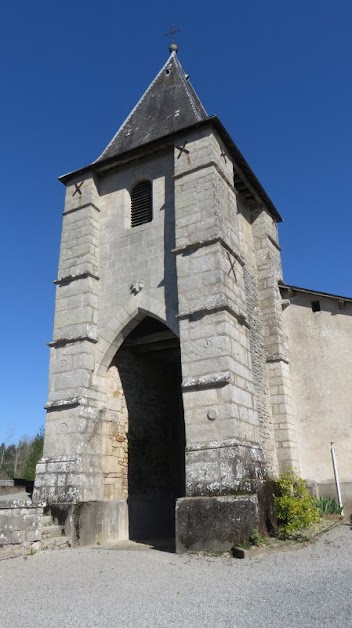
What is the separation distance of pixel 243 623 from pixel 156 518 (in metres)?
7.27

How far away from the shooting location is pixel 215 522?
6.75 m

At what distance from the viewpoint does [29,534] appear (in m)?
6.87

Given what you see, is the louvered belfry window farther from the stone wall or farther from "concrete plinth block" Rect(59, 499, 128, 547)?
"concrete plinth block" Rect(59, 499, 128, 547)

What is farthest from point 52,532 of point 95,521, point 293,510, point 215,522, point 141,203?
point 141,203

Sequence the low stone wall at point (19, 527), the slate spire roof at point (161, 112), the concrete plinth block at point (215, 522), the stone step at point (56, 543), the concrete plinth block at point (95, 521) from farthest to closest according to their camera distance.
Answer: the slate spire roof at point (161, 112), the concrete plinth block at point (95, 521), the stone step at point (56, 543), the concrete plinth block at point (215, 522), the low stone wall at point (19, 527)

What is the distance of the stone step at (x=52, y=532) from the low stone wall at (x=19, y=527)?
0.35 m

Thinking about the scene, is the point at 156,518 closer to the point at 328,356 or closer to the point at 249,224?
the point at 328,356

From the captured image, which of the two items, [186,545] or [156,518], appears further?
[156,518]

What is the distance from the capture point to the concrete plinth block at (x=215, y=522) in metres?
6.59

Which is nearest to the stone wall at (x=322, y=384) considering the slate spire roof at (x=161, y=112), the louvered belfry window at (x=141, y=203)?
the louvered belfry window at (x=141, y=203)

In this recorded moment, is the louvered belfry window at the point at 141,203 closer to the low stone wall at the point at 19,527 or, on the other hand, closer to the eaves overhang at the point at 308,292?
the eaves overhang at the point at 308,292

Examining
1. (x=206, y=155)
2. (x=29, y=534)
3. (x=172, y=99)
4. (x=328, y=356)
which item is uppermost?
(x=172, y=99)

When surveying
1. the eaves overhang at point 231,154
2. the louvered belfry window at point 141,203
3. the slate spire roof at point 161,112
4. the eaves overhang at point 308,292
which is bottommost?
the eaves overhang at point 308,292

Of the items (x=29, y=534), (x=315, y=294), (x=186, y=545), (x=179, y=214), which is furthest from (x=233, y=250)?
(x=29, y=534)
